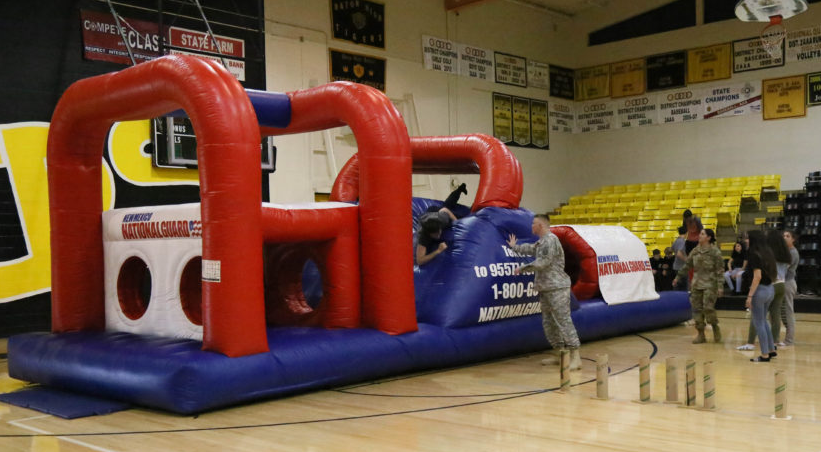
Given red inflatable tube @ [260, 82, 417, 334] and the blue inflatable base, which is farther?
red inflatable tube @ [260, 82, 417, 334]

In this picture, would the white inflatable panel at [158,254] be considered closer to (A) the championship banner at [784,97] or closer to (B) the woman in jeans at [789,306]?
(B) the woman in jeans at [789,306]

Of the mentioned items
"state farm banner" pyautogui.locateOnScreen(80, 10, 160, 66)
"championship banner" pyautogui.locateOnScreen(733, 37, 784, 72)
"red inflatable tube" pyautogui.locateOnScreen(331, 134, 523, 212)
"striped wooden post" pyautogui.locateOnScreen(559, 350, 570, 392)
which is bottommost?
A: "striped wooden post" pyautogui.locateOnScreen(559, 350, 570, 392)

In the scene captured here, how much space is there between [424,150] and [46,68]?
17.1 ft

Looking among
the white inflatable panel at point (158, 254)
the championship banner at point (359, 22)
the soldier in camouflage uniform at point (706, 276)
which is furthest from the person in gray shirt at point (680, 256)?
the championship banner at point (359, 22)

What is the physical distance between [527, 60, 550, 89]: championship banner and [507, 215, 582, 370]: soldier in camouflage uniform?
41.8 ft

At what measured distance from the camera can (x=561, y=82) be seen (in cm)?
2027

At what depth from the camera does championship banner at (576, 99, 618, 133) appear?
20031 millimetres

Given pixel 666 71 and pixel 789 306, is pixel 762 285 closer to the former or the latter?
pixel 789 306

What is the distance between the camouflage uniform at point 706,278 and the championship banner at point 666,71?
1122cm

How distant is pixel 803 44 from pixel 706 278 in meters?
10.9

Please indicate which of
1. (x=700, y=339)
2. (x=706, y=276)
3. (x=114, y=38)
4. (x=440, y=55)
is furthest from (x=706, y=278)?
(x=440, y=55)

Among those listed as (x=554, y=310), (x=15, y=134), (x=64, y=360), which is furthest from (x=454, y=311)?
(x=15, y=134)

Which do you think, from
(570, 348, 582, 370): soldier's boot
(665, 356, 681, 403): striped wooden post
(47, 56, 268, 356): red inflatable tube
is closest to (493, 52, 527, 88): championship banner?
(570, 348, 582, 370): soldier's boot

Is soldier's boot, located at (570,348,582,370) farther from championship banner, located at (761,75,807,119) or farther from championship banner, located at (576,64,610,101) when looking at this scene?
championship banner, located at (576,64,610,101)
